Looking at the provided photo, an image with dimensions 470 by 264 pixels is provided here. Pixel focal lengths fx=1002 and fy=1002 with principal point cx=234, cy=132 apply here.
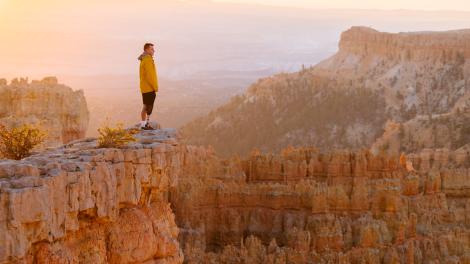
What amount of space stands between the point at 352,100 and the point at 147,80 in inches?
3321

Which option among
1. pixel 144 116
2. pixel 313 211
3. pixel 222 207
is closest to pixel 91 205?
pixel 144 116

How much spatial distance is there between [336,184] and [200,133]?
5224 cm

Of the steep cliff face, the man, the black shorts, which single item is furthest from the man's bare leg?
the steep cliff face

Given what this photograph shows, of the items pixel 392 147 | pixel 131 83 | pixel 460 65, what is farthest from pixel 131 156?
pixel 131 83

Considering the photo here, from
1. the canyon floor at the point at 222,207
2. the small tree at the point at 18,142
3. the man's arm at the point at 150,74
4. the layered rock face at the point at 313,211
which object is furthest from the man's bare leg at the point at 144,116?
the layered rock face at the point at 313,211

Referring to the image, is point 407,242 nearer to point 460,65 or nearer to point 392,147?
point 392,147

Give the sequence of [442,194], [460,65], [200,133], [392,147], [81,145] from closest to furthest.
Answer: [81,145] < [442,194] < [392,147] < [200,133] < [460,65]

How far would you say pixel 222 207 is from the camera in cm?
4059

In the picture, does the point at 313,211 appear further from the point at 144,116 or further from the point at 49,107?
the point at 144,116

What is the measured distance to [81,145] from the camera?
1742 cm

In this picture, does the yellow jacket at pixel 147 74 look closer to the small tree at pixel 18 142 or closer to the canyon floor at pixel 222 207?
the canyon floor at pixel 222 207

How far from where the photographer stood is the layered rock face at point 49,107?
37000mm

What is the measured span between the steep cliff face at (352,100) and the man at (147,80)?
65406 millimetres

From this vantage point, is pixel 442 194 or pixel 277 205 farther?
pixel 442 194
